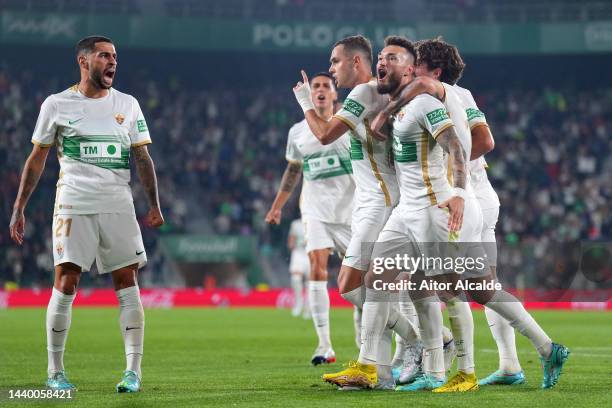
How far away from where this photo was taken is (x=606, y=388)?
769cm

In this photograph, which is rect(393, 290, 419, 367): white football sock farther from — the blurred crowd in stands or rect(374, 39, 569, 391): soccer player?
the blurred crowd in stands

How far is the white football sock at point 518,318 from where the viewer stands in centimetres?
Answer: 739

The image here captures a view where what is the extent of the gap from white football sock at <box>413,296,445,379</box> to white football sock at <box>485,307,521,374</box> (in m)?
0.74

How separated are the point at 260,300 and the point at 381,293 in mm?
20551

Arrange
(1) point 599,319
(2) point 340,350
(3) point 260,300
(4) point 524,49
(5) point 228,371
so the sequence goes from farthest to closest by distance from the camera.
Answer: (4) point 524,49 < (3) point 260,300 < (1) point 599,319 < (2) point 340,350 < (5) point 228,371

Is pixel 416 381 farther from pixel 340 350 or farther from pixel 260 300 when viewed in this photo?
pixel 260 300

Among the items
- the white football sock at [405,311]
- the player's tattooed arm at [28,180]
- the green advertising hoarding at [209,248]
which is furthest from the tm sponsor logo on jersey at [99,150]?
the green advertising hoarding at [209,248]

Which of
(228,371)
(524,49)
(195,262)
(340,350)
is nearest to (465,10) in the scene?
(524,49)

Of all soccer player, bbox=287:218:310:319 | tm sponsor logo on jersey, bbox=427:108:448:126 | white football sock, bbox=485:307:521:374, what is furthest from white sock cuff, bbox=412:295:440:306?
soccer player, bbox=287:218:310:319

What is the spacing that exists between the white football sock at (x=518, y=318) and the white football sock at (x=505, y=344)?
70cm

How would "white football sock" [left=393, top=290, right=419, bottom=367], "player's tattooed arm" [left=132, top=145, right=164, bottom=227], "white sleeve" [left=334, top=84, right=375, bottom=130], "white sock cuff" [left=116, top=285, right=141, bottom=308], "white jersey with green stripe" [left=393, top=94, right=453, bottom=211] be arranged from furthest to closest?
1. "white football sock" [left=393, top=290, right=419, bottom=367]
2. "player's tattooed arm" [left=132, top=145, right=164, bottom=227]
3. "white sock cuff" [left=116, top=285, right=141, bottom=308]
4. "white sleeve" [left=334, top=84, right=375, bottom=130]
5. "white jersey with green stripe" [left=393, top=94, right=453, bottom=211]

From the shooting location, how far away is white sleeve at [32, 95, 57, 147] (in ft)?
25.5

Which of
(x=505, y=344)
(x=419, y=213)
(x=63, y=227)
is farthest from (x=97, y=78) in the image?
(x=505, y=344)

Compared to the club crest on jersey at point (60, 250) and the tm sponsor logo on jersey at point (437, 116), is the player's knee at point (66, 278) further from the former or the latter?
the tm sponsor logo on jersey at point (437, 116)
